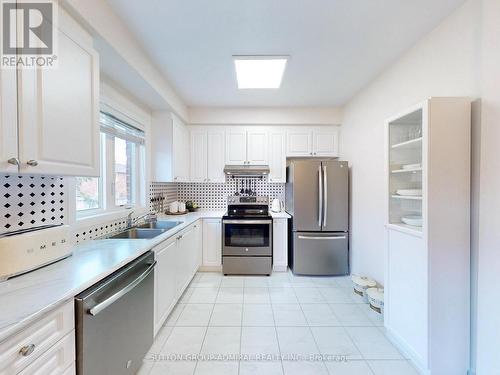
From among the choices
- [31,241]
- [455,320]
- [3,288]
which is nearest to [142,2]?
[31,241]

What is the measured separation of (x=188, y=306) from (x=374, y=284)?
84.1 inches

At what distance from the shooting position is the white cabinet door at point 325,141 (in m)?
3.88

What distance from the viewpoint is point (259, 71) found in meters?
2.63

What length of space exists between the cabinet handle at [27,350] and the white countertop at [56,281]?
3.9 inches

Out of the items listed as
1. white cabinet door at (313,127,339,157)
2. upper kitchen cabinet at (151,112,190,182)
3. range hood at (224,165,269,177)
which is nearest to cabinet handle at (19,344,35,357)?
upper kitchen cabinet at (151,112,190,182)

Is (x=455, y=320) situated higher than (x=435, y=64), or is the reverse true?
(x=435, y=64)

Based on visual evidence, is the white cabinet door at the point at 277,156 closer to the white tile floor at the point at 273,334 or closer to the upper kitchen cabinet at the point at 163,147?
the upper kitchen cabinet at the point at 163,147

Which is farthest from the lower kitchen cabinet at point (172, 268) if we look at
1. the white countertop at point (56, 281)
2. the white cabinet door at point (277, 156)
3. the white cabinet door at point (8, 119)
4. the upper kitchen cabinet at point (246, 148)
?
the white cabinet door at point (277, 156)

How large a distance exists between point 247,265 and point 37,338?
2713 mm

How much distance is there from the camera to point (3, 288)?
1019 mm

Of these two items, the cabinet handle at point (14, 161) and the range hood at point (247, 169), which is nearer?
the cabinet handle at point (14, 161)

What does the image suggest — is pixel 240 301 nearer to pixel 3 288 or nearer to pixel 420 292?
pixel 420 292

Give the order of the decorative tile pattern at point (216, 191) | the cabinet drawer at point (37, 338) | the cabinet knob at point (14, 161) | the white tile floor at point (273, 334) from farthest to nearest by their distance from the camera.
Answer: the decorative tile pattern at point (216, 191) → the white tile floor at point (273, 334) → the cabinet knob at point (14, 161) → the cabinet drawer at point (37, 338)

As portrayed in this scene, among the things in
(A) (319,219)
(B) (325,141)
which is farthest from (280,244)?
(B) (325,141)
